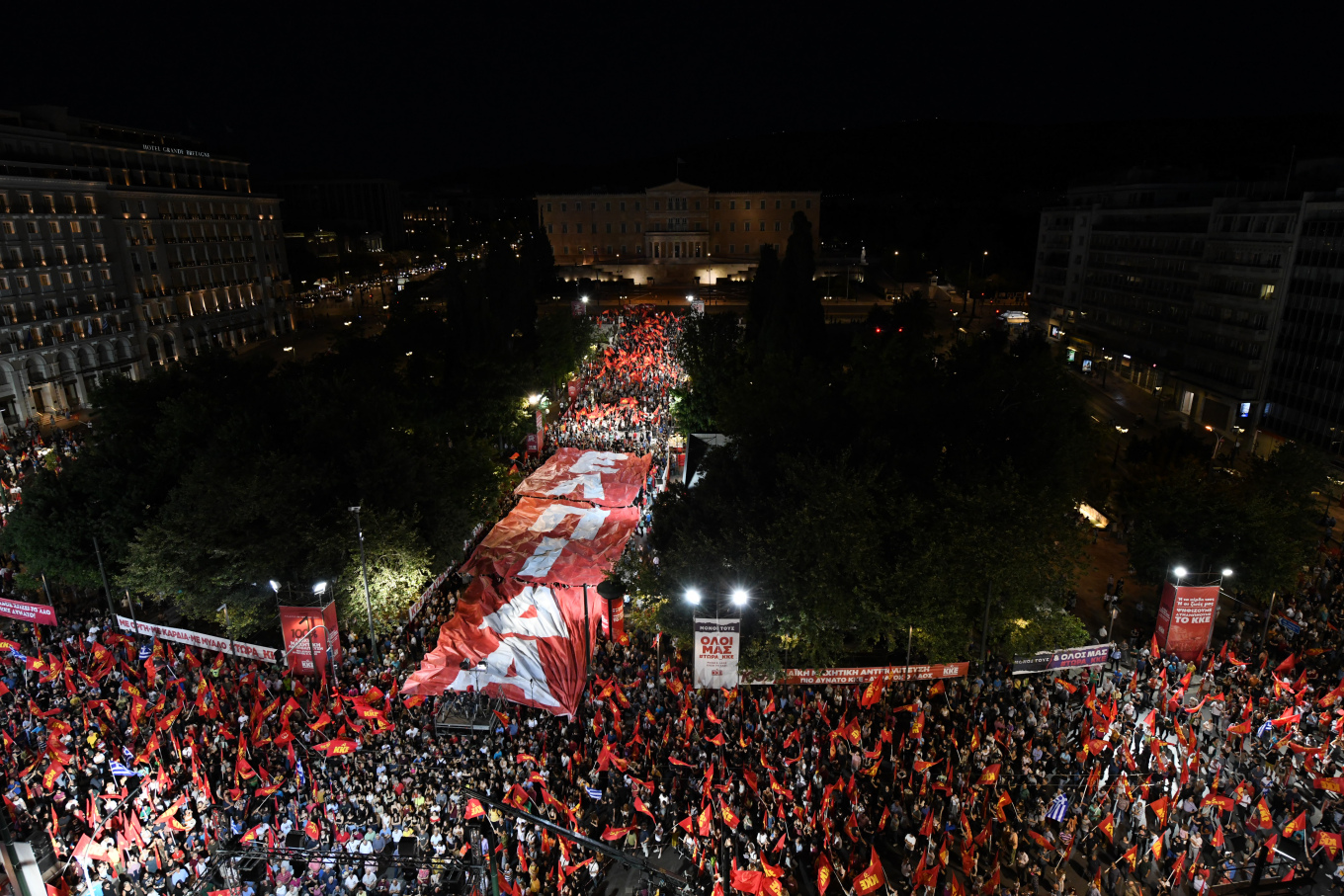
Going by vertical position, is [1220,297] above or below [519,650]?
above

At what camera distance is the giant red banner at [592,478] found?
101ft

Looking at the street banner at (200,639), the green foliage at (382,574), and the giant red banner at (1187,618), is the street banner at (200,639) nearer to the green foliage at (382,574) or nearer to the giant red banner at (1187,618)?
the green foliage at (382,574)

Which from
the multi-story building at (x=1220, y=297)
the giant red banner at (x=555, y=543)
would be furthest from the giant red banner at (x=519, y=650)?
the multi-story building at (x=1220, y=297)

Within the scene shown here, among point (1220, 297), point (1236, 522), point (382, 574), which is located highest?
point (1220, 297)

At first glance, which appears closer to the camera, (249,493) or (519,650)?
(519,650)

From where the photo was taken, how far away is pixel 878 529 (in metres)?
20.3

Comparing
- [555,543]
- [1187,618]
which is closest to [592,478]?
[555,543]

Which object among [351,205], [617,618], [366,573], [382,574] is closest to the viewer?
[366,573]

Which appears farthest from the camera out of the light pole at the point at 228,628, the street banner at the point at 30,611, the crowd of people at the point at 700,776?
the street banner at the point at 30,611

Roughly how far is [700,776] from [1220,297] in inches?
1856

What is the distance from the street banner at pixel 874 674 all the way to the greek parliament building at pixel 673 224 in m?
76.6

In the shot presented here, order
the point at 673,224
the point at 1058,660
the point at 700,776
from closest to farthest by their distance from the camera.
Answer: the point at 700,776 → the point at 1058,660 → the point at 673,224

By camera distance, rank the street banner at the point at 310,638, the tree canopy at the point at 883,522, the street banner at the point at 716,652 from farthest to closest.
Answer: the street banner at the point at 310,638 → the tree canopy at the point at 883,522 → the street banner at the point at 716,652

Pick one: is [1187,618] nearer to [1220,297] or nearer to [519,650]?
[519,650]
